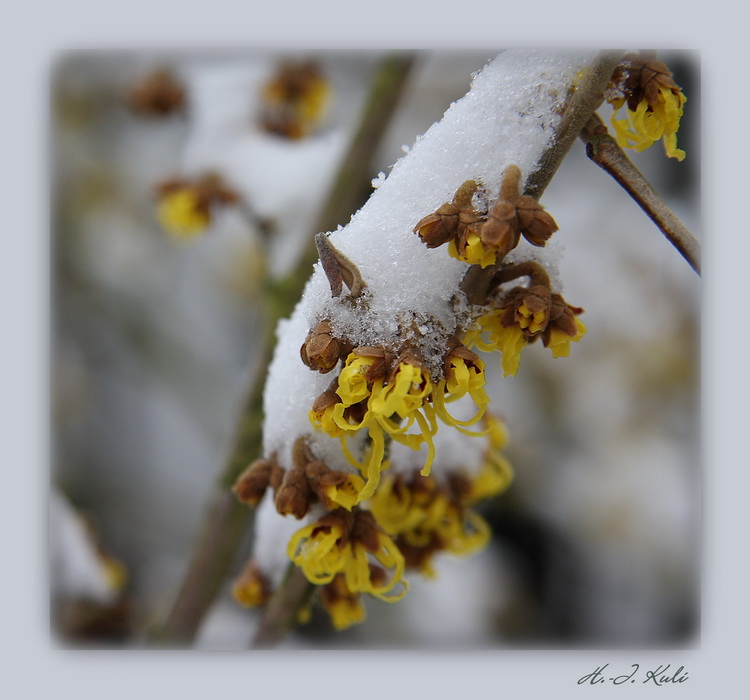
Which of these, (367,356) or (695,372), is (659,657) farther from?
(695,372)

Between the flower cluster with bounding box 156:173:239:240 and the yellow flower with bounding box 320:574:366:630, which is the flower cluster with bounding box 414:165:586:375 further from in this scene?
the flower cluster with bounding box 156:173:239:240

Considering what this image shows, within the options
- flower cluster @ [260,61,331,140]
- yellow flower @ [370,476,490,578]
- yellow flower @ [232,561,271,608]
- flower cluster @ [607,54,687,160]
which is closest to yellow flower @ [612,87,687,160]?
flower cluster @ [607,54,687,160]

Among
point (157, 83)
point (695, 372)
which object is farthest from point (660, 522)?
point (157, 83)

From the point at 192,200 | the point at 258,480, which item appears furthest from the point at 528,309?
the point at 192,200

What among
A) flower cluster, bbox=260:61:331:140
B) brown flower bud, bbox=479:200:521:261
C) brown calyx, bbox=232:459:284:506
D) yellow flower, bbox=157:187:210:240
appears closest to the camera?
brown flower bud, bbox=479:200:521:261
